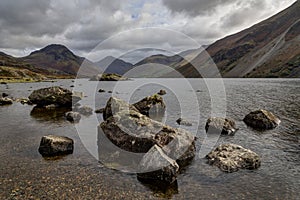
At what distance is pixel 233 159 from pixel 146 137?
293 inches

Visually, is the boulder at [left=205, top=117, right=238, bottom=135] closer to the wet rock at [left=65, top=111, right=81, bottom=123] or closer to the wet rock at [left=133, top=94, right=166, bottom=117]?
the wet rock at [left=133, top=94, right=166, bottom=117]

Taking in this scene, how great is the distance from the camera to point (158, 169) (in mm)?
16438

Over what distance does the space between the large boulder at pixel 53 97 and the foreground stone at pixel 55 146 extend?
30077 mm

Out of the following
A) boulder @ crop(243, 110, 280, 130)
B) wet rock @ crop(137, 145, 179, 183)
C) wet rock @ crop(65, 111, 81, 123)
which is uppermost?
boulder @ crop(243, 110, 280, 130)

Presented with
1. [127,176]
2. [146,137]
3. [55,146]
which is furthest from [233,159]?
[55,146]

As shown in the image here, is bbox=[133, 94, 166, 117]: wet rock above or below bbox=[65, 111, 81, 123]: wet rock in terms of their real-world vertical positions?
above

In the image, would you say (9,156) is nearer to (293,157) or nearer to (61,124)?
(61,124)

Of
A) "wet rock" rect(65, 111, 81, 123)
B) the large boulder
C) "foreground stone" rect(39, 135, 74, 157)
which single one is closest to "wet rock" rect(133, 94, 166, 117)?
"wet rock" rect(65, 111, 81, 123)

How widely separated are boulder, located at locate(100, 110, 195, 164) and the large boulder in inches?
1208

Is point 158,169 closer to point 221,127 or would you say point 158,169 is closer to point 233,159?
point 233,159

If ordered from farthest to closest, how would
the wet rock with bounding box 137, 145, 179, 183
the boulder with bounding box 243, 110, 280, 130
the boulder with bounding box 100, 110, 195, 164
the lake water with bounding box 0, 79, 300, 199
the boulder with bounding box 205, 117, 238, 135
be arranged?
the boulder with bounding box 243, 110, 280, 130
the boulder with bounding box 205, 117, 238, 135
the boulder with bounding box 100, 110, 195, 164
the wet rock with bounding box 137, 145, 179, 183
the lake water with bounding box 0, 79, 300, 199

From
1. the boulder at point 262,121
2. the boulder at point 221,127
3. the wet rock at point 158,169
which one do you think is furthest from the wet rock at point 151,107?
the wet rock at point 158,169

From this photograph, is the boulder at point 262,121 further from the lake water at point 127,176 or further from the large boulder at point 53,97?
the large boulder at point 53,97

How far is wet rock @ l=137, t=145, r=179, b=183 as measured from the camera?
1633 centimetres
